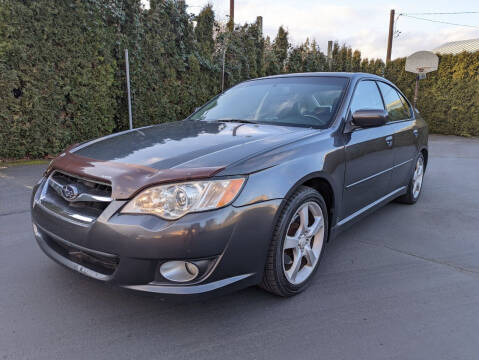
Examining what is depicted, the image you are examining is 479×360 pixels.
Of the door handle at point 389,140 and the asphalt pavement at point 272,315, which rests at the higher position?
the door handle at point 389,140

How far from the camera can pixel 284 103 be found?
312 centimetres

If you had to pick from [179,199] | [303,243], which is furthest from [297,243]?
[179,199]

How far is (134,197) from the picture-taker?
1.84 meters

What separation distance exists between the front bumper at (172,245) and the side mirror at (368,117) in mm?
1208

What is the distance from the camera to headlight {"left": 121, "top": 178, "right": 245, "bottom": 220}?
1808 millimetres

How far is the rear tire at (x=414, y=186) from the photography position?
4.44 meters

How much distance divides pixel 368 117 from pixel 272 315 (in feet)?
5.34

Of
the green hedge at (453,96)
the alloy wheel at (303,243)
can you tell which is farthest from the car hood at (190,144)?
the green hedge at (453,96)

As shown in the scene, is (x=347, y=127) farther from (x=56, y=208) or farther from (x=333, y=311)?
(x=56, y=208)

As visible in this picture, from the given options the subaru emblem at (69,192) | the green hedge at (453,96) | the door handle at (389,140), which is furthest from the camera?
the green hedge at (453,96)

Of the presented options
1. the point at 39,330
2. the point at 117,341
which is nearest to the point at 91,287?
the point at 39,330

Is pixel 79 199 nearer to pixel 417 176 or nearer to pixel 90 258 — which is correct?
pixel 90 258

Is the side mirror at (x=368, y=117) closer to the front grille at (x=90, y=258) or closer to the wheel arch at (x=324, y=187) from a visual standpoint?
the wheel arch at (x=324, y=187)

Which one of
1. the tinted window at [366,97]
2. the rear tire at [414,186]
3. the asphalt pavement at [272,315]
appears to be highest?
the tinted window at [366,97]
